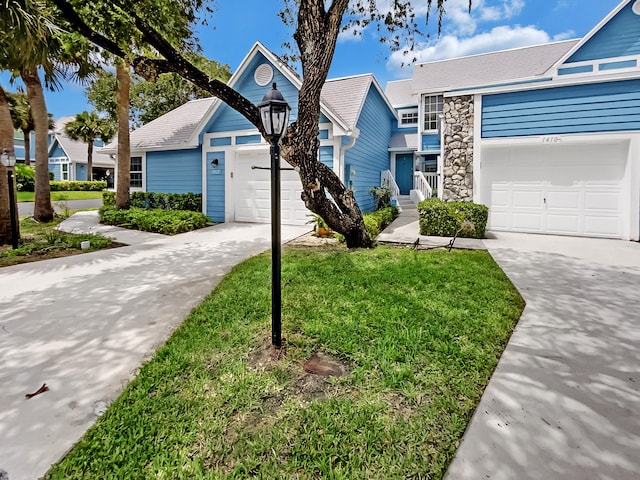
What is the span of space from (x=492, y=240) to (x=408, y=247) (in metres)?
2.47

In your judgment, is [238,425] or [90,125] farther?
[90,125]

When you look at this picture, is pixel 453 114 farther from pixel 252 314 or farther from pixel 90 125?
pixel 90 125

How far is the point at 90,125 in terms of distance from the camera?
27.5m

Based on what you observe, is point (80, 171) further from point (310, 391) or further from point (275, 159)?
point (310, 391)

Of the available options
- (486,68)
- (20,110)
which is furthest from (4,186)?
(20,110)

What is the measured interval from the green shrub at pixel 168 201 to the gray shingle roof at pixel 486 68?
423 inches

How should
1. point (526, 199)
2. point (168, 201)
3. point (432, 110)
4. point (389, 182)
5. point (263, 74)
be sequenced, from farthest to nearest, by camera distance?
point (432, 110) → point (389, 182) → point (168, 201) → point (263, 74) → point (526, 199)

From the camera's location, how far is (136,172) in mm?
14570

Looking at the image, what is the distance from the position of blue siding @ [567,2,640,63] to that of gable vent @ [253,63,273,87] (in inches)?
369

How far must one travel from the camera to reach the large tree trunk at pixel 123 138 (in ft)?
38.0

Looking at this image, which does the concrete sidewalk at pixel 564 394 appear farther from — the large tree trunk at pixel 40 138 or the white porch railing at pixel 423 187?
the large tree trunk at pixel 40 138

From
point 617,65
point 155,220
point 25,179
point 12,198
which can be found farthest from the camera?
point 25,179

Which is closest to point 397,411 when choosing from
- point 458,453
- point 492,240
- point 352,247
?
point 458,453

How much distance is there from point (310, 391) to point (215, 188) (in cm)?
1088
